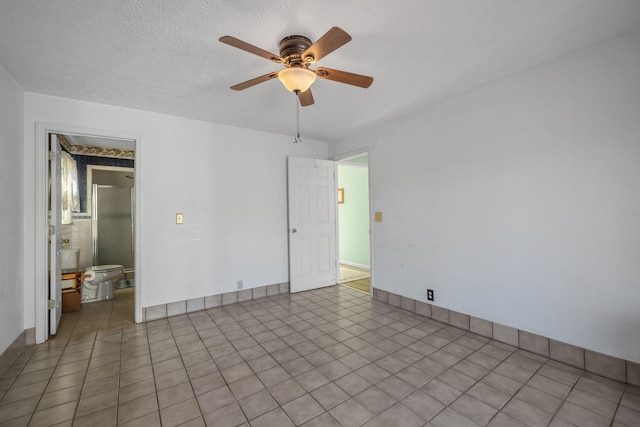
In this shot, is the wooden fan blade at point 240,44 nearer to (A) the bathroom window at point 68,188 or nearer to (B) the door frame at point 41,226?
(B) the door frame at point 41,226

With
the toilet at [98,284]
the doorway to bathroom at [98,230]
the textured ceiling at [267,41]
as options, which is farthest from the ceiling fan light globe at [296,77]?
the toilet at [98,284]

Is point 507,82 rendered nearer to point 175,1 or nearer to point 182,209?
point 175,1

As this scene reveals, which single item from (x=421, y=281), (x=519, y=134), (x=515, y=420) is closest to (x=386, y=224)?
(x=421, y=281)

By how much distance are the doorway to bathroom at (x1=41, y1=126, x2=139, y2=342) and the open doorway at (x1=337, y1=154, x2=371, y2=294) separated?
3820 mm

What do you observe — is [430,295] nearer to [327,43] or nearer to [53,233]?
[327,43]

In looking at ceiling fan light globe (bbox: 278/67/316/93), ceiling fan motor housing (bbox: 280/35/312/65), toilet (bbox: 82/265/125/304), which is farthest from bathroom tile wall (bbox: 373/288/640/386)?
toilet (bbox: 82/265/125/304)

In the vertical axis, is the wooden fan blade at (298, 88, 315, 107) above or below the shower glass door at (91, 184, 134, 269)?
above

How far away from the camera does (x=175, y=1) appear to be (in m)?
1.60

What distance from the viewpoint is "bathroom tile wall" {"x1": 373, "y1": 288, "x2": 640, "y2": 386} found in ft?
6.55

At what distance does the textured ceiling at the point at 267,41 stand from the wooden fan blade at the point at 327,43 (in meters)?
0.21

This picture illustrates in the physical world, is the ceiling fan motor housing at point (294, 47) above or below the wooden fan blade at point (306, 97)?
above

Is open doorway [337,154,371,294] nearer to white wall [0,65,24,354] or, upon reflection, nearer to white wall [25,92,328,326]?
white wall [25,92,328,326]

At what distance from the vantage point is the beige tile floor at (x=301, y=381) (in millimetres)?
1698

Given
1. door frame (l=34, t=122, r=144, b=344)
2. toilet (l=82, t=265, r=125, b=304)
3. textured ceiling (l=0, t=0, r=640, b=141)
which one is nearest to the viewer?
textured ceiling (l=0, t=0, r=640, b=141)
